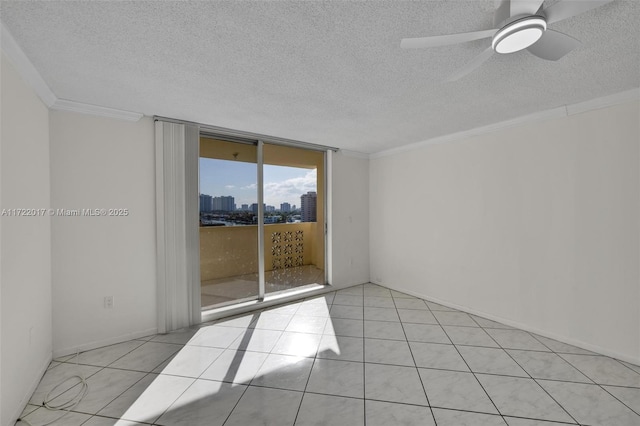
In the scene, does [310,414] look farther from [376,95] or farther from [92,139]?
[92,139]

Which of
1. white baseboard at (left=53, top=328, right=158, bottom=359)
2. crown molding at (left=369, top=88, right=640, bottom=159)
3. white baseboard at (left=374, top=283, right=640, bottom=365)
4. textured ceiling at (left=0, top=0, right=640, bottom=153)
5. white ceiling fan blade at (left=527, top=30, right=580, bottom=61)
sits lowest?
white baseboard at (left=374, top=283, right=640, bottom=365)

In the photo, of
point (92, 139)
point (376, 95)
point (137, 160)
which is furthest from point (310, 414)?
point (92, 139)

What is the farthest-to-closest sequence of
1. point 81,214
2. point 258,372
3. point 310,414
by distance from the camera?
point 81,214 < point 258,372 < point 310,414

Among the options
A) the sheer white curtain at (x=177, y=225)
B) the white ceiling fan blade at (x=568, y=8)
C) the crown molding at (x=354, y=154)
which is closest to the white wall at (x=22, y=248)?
the sheer white curtain at (x=177, y=225)

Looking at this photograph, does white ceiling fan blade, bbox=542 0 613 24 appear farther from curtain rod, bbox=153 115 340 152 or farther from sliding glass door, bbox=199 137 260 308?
sliding glass door, bbox=199 137 260 308

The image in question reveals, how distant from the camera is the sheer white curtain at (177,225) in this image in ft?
9.77

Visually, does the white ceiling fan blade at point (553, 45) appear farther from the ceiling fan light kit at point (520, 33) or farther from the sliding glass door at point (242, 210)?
the sliding glass door at point (242, 210)

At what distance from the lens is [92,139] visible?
2.66 m

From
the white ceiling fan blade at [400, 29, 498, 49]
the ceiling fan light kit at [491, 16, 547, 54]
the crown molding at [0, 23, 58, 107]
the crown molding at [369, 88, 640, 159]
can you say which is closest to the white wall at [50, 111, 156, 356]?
the crown molding at [0, 23, 58, 107]

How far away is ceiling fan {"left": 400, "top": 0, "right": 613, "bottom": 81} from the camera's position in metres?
1.24

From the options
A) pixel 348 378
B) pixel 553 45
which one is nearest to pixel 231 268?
pixel 348 378

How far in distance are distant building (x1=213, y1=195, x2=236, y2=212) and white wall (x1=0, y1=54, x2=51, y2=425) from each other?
5.31 ft

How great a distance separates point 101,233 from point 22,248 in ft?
2.64

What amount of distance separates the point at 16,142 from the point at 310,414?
9.19ft
